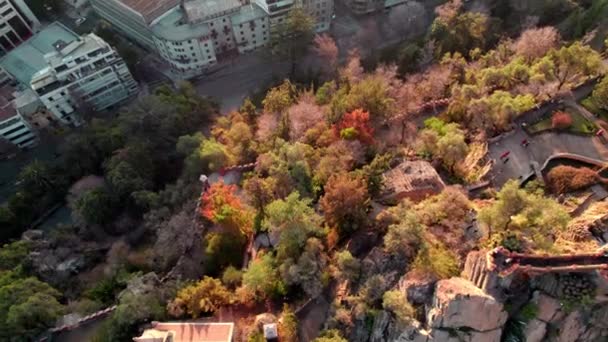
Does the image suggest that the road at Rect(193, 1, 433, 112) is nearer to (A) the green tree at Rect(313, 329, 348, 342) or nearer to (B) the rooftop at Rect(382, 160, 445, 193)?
(B) the rooftop at Rect(382, 160, 445, 193)

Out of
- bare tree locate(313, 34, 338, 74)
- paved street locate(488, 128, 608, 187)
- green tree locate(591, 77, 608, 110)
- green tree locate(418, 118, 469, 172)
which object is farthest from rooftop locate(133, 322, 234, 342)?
bare tree locate(313, 34, 338, 74)

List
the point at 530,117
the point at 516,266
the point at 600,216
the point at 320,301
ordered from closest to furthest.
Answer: the point at 516,266
the point at 600,216
the point at 320,301
the point at 530,117

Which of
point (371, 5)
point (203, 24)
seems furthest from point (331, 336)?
point (371, 5)

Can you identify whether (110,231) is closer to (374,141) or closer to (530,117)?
(374,141)

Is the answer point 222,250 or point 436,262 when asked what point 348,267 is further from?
point 222,250

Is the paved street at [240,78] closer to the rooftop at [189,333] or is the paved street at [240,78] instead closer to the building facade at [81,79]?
the building facade at [81,79]

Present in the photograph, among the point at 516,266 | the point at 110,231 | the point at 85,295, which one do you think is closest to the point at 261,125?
the point at 110,231

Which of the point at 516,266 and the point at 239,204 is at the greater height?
the point at 516,266
